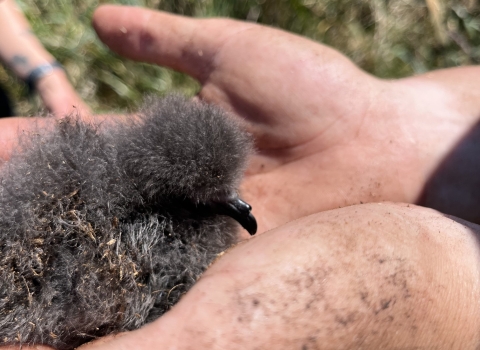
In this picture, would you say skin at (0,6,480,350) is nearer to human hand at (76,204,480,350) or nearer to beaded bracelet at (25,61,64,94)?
human hand at (76,204,480,350)

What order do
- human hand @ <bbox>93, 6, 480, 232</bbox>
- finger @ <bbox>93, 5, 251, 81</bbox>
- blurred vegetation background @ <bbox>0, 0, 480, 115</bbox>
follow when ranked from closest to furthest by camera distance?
human hand @ <bbox>93, 6, 480, 232</bbox> → finger @ <bbox>93, 5, 251, 81</bbox> → blurred vegetation background @ <bbox>0, 0, 480, 115</bbox>

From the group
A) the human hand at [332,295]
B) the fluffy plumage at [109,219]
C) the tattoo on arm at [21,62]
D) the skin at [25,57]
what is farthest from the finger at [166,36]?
the human hand at [332,295]

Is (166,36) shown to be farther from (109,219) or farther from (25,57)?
(109,219)

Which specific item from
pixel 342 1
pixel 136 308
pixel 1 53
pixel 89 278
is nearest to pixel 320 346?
pixel 136 308

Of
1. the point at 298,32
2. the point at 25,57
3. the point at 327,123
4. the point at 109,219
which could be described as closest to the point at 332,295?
the point at 109,219

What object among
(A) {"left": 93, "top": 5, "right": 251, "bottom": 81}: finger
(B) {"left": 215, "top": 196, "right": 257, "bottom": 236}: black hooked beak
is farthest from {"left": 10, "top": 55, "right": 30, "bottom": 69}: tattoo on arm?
(B) {"left": 215, "top": 196, "right": 257, "bottom": 236}: black hooked beak

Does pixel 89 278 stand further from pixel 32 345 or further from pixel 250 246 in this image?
pixel 250 246
